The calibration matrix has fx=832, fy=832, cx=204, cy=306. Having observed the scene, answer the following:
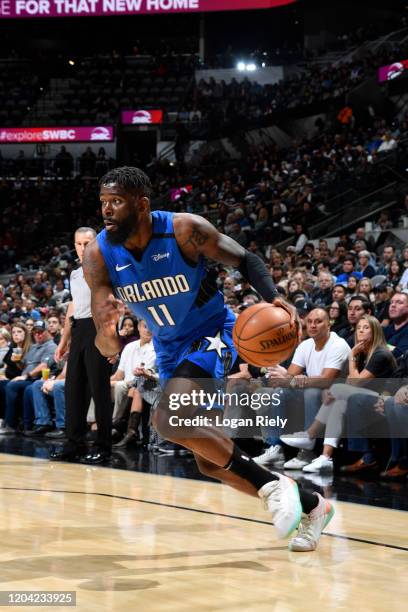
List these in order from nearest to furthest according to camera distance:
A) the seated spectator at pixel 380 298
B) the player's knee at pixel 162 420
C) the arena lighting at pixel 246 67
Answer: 1. the player's knee at pixel 162 420
2. the seated spectator at pixel 380 298
3. the arena lighting at pixel 246 67

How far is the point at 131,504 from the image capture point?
16.3 feet

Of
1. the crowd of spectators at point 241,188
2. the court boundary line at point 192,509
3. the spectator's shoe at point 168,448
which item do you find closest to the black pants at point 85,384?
the spectator's shoe at point 168,448

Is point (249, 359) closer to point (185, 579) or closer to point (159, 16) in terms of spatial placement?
point (185, 579)

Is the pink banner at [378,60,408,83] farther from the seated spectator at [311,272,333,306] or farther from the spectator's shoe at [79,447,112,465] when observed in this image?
the spectator's shoe at [79,447,112,465]

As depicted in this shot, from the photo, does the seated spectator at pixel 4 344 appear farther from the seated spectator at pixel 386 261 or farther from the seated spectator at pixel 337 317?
the seated spectator at pixel 386 261

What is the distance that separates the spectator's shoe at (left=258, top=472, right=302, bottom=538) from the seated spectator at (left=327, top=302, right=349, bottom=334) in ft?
13.9

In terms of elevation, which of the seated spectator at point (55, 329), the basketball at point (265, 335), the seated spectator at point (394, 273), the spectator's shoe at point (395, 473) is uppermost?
the seated spectator at point (394, 273)

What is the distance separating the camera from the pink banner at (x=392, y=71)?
20.5 m

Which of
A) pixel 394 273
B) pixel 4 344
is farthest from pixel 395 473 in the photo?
pixel 4 344

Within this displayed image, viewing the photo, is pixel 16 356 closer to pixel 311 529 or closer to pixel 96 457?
pixel 96 457

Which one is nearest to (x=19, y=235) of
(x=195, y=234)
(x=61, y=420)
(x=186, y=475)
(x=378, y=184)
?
(x=378, y=184)

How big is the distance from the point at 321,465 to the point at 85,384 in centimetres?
207

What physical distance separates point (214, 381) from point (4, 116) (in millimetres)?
26692

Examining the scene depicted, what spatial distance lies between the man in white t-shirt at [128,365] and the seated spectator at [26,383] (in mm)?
1321
